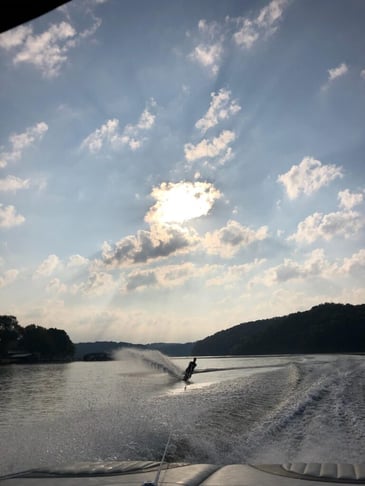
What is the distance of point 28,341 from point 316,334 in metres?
A: 85.6

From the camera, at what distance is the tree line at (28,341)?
119m

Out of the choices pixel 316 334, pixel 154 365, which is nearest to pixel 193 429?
pixel 154 365

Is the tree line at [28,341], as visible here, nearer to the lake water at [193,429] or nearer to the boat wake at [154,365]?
the boat wake at [154,365]

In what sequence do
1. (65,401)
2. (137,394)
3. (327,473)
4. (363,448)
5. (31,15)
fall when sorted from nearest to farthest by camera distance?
(31,15) < (327,473) < (363,448) < (65,401) < (137,394)

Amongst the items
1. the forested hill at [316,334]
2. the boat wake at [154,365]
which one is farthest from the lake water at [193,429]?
the forested hill at [316,334]

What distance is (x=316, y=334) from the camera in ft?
422

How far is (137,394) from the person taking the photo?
79.3ft

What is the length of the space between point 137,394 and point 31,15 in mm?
23412

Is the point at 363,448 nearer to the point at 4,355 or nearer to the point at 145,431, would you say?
the point at 145,431

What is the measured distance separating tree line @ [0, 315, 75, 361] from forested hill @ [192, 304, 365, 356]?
65233 mm

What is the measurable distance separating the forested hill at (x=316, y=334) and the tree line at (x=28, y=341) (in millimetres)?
65233

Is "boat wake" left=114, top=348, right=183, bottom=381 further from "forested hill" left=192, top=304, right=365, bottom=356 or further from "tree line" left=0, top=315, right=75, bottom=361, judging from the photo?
"forested hill" left=192, top=304, right=365, bottom=356

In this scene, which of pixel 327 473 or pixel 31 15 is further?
pixel 327 473

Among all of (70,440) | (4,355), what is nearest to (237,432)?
(70,440)
